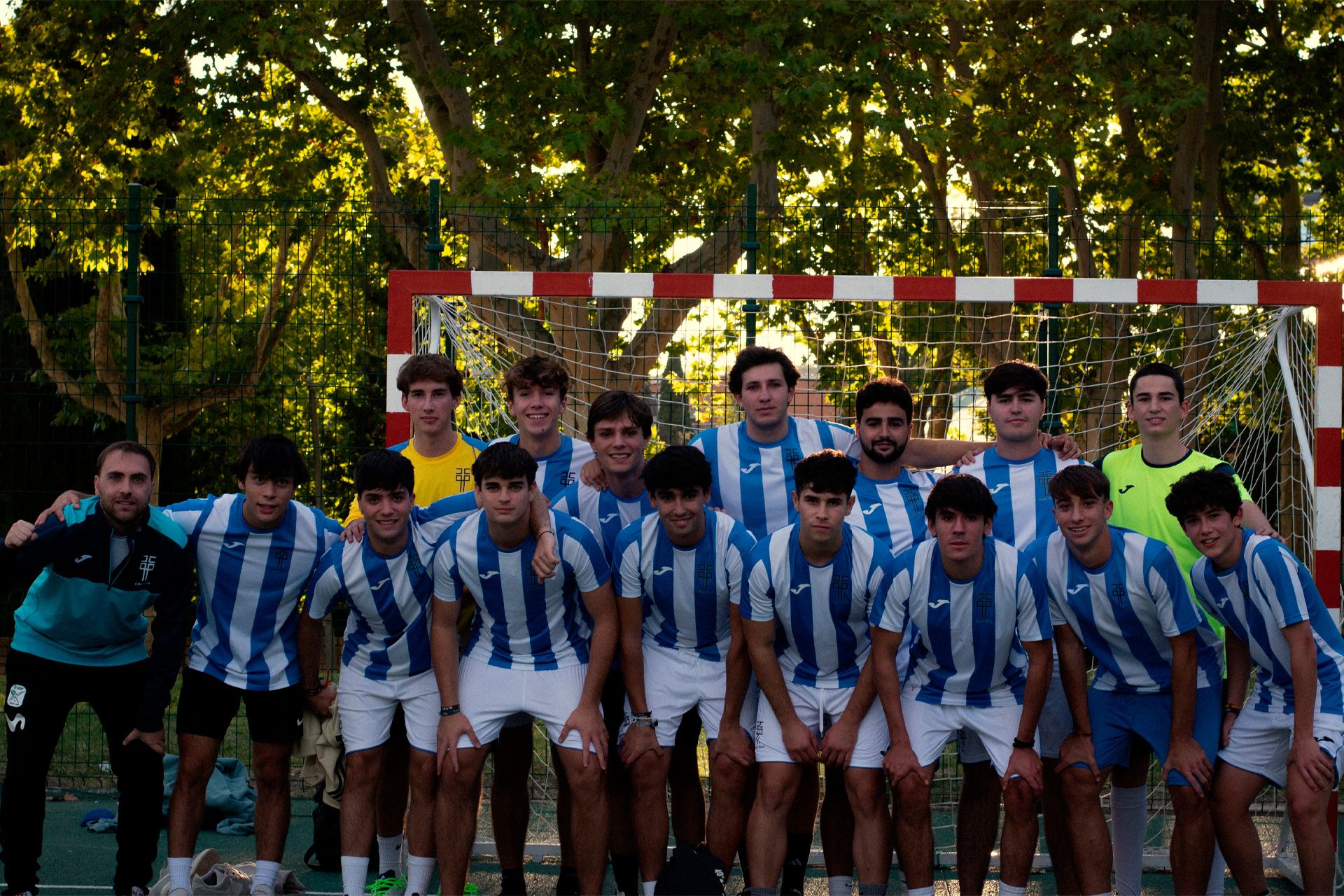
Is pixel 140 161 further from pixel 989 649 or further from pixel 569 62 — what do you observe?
pixel 989 649

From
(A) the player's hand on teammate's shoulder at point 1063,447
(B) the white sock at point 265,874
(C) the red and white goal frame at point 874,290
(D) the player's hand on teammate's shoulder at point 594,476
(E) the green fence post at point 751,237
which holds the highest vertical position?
(E) the green fence post at point 751,237

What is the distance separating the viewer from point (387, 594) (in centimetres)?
468

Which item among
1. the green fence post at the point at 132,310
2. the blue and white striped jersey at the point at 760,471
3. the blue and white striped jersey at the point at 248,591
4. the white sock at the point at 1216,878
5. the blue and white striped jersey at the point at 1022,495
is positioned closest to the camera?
the white sock at the point at 1216,878

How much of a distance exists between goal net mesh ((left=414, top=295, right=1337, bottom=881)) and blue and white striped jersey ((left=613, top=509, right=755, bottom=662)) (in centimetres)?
178

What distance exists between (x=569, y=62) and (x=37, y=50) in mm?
5003

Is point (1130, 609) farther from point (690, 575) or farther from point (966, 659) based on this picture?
point (690, 575)

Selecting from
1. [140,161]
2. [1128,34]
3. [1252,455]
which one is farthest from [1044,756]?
[140,161]

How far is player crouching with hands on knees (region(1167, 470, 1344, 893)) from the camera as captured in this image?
14.1 ft

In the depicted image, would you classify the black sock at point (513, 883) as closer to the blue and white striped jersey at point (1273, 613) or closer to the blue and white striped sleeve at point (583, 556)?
the blue and white striped sleeve at point (583, 556)

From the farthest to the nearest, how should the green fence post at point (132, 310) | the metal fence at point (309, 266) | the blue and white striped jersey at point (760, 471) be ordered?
the metal fence at point (309, 266) < the green fence post at point (132, 310) < the blue and white striped jersey at point (760, 471)

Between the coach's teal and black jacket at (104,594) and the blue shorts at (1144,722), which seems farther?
Answer: the coach's teal and black jacket at (104,594)

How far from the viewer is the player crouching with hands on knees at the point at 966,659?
432 cm

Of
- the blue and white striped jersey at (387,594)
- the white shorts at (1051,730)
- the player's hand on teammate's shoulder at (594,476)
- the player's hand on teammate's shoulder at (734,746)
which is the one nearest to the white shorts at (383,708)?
the blue and white striped jersey at (387,594)

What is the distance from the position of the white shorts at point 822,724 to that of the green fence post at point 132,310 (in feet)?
12.0
